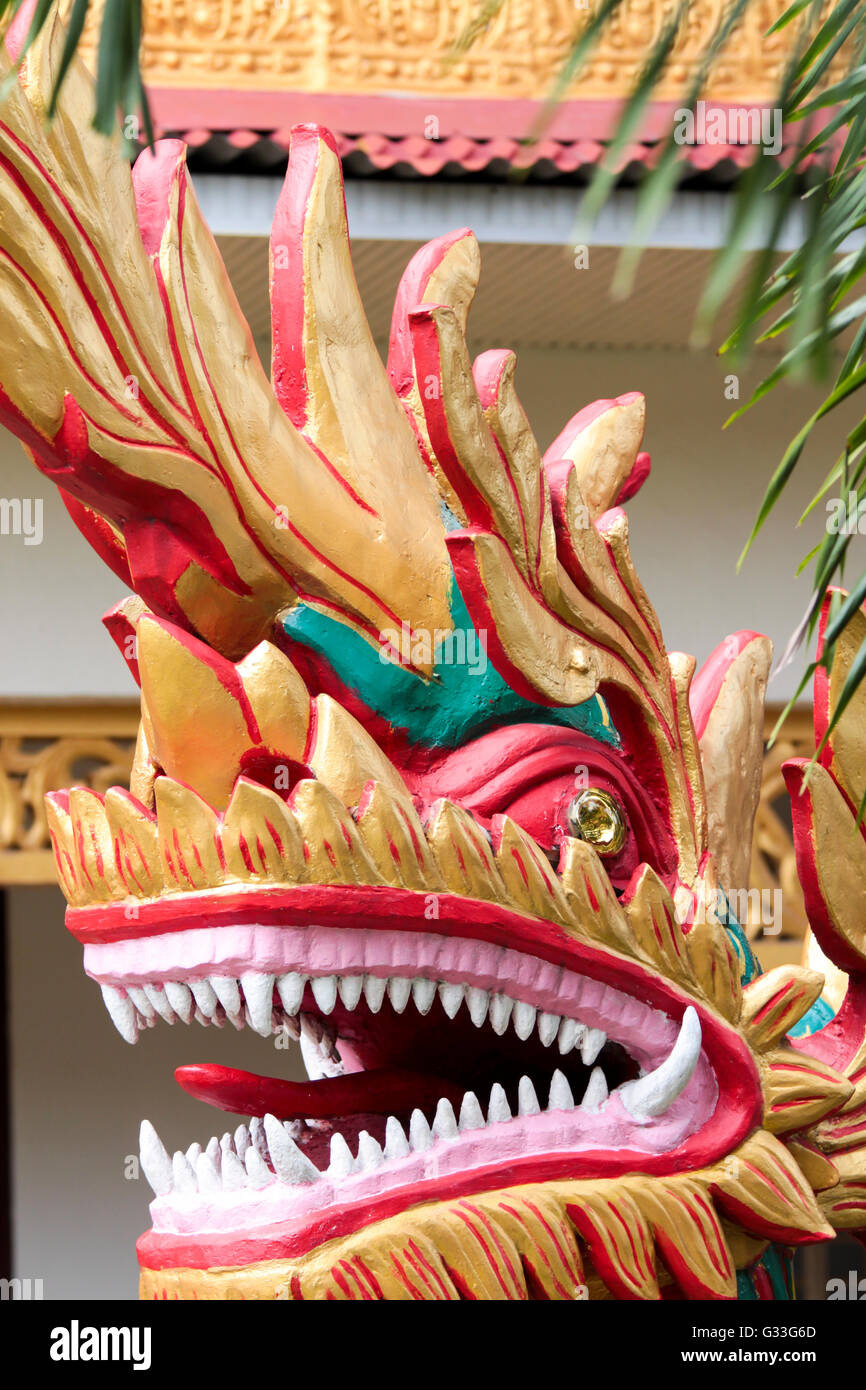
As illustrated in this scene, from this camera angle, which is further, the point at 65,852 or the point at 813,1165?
the point at 813,1165

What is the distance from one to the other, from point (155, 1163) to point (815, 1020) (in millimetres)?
743

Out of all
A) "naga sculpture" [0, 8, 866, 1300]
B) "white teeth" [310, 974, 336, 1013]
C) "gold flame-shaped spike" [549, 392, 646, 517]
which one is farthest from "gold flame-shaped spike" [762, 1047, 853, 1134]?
"gold flame-shaped spike" [549, 392, 646, 517]

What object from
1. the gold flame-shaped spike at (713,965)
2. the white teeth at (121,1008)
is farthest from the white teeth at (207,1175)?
the gold flame-shaped spike at (713,965)

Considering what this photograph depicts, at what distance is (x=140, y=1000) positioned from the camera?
1.20 meters

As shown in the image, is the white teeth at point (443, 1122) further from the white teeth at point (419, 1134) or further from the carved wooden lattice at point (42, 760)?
the carved wooden lattice at point (42, 760)

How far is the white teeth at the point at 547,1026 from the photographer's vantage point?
49.1 inches

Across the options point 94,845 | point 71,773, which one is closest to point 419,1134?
point 94,845

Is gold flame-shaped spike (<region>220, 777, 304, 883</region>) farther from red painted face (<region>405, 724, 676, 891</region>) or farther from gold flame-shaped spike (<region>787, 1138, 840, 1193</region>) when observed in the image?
gold flame-shaped spike (<region>787, 1138, 840, 1193</region>)

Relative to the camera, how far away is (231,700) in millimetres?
1161

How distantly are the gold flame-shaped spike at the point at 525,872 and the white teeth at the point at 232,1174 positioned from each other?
30 cm

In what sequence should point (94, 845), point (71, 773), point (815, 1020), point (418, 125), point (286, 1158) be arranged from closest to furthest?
point (286, 1158) < point (94, 845) < point (815, 1020) < point (418, 125) < point (71, 773)

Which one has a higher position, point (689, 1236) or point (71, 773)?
point (71, 773)

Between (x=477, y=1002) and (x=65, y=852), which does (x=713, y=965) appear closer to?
(x=477, y=1002)

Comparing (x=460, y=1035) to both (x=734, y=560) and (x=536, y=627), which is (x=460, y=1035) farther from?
(x=734, y=560)
